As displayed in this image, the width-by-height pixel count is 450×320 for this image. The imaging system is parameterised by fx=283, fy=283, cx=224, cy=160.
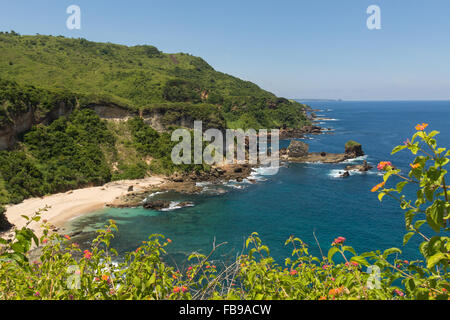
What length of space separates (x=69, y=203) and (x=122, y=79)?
5390 cm

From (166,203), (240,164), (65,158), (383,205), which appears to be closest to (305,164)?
(240,164)

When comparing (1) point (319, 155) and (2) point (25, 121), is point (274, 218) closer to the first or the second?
(1) point (319, 155)

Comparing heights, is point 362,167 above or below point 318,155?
below

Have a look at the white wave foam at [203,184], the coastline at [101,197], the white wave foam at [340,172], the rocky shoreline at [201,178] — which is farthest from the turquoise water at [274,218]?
the white wave foam at [203,184]

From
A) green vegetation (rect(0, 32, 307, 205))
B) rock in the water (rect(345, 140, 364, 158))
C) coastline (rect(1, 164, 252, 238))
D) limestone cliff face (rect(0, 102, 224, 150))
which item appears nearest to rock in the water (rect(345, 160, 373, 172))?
rock in the water (rect(345, 140, 364, 158))

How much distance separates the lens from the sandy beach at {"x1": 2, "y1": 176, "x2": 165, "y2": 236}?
105 feet

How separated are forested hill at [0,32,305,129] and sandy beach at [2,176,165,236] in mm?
20218

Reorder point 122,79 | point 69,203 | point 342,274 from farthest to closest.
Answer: point 122,79
point 69,203
point 342,274

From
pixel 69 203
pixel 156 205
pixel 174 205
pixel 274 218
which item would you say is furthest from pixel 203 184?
pixel 69 203

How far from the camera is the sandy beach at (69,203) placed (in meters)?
32.0

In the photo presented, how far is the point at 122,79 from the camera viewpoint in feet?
269

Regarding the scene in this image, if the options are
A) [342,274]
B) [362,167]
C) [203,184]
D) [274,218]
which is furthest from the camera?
[362,167]

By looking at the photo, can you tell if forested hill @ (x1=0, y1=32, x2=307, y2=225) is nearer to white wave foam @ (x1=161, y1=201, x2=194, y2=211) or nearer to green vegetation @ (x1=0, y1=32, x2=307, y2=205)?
green vegetation @ (x1=0, y1=32, x2=307, y2=205)

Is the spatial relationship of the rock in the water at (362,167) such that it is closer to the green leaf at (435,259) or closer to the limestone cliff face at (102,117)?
the limestone cliff face at (102,117)
